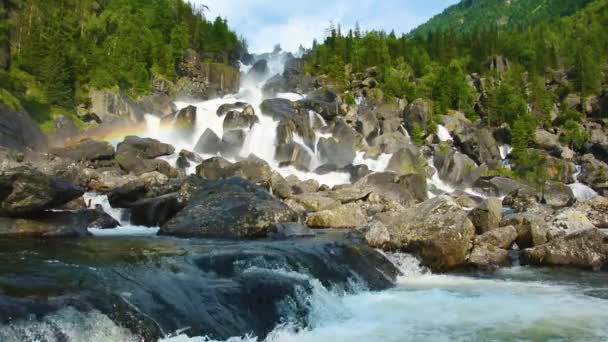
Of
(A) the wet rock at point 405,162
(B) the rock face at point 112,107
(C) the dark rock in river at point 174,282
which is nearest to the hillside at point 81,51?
(B) the rock face at point 112,107

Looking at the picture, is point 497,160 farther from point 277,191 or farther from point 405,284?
point 405,284

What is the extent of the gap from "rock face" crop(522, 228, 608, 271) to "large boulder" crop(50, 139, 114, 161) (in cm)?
3876

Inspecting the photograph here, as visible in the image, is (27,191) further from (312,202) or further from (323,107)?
(323,107)

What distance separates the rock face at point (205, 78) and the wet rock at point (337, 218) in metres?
58.8

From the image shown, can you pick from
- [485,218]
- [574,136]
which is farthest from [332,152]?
[574,136]

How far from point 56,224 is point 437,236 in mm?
16050

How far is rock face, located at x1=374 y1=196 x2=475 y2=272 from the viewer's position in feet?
67.2

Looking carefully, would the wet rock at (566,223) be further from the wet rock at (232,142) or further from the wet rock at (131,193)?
the wet rock at (232,142)

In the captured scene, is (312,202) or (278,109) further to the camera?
(278,109)

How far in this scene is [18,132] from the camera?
4894cm

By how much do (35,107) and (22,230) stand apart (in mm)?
45051

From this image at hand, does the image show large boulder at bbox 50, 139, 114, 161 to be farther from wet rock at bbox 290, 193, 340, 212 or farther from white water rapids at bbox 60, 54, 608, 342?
white water rapids at bbox 60, 54, 608, 342

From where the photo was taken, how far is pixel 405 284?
1819 centimetres

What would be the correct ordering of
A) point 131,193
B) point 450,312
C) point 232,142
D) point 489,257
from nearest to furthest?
point 450,312 → point 489,257 → point 131,193 → point 232,142
